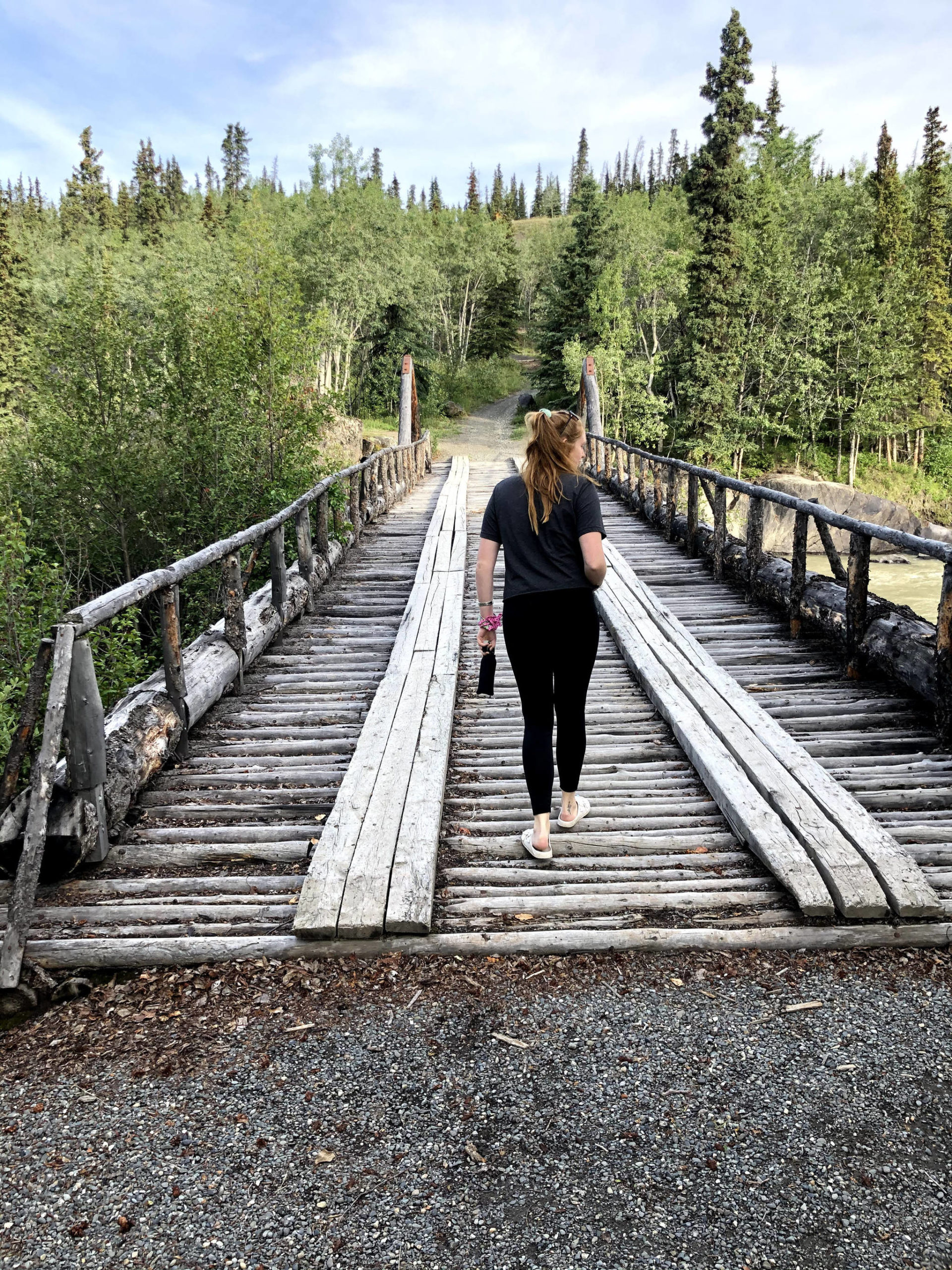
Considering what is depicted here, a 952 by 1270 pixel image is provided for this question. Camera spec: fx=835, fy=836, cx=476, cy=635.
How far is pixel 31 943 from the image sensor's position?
2.81m

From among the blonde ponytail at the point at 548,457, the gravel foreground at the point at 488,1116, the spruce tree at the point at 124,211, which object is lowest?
the gravel foreground at the point at 488,1116

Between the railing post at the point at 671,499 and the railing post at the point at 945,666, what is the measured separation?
6.82 meters

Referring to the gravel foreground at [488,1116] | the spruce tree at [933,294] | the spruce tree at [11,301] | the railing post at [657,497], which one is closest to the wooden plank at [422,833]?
the gravel foreground at [488,1116]

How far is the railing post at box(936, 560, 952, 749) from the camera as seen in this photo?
171 inches

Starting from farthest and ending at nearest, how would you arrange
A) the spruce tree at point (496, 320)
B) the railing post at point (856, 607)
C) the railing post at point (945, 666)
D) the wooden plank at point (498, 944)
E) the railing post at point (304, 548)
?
the spruce tree at point (496, 320), the railing post at point (304, 548), the railing post at point (856, 607), the railing post at point (945, 666), the wooden plank at point (498, 944)

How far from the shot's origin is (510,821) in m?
3.81

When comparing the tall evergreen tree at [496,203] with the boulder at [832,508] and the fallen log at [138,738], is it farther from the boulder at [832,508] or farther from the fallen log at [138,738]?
the fallen log at [138,738]

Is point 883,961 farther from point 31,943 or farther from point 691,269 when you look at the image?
point 691,269

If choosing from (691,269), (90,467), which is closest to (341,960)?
(90,467)

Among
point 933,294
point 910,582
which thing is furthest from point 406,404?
point 933,294

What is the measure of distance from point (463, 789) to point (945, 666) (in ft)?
8.61

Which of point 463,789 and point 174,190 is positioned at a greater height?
point 174,190

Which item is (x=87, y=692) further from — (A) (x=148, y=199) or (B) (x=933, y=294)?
(A) (x=148, y=199)

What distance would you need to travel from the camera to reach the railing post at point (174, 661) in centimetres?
435
